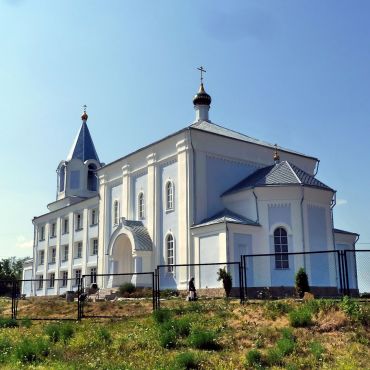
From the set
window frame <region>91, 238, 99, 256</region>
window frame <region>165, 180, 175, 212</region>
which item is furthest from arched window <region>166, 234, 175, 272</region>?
window frame <region>91, 238, 99, 256</region>

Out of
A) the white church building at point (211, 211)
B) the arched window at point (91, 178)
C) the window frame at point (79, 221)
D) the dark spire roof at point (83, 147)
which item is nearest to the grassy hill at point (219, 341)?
the white church building at point (211, 211)

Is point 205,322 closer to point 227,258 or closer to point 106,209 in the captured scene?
point 227,258

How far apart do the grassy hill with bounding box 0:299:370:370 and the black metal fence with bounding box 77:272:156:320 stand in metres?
3.04

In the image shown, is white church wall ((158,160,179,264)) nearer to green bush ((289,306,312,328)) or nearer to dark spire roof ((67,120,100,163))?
green bush ((289,306,312,328))

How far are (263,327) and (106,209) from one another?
2146 centimetres

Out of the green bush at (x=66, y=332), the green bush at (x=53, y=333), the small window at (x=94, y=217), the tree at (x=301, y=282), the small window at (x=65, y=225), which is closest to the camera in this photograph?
the green bush at (x=66, y=332)

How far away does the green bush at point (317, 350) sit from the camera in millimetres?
8906

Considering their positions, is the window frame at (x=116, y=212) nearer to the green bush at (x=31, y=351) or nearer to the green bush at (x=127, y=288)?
the green bush at (x=127, y=288)

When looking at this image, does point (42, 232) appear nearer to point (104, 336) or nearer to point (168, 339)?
point (104, 336)

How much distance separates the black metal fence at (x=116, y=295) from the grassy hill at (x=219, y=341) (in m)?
3.04

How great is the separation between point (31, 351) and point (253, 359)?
15.1 feet

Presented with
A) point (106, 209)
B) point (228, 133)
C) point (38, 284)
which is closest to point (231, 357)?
point (228, 133)

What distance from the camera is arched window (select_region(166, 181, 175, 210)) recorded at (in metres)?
25.7

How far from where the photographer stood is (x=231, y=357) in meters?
9.27
